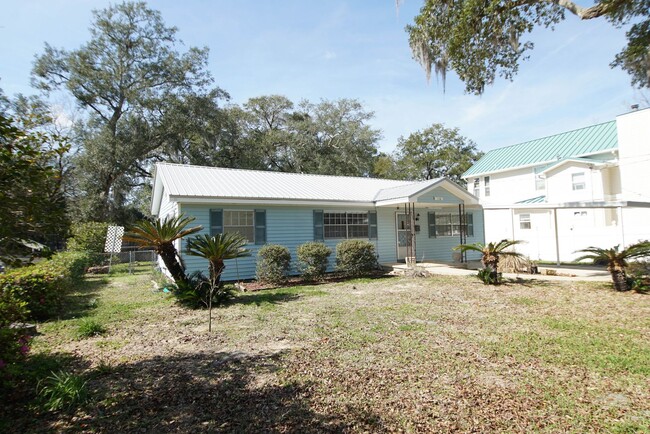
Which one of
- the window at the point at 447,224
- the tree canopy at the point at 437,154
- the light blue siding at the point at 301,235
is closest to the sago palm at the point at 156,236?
the light blue siding at the point at 301,235

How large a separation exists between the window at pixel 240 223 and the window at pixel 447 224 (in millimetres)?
8870

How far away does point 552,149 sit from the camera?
22094 millimetres

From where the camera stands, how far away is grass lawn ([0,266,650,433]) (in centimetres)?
344

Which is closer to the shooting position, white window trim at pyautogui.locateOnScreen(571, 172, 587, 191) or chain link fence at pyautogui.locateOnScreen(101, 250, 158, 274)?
white window trim at pyautogui.locateOnScreen(571, 172, 587, 191)

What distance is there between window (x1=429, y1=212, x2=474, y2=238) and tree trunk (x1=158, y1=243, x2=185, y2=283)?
12.0m

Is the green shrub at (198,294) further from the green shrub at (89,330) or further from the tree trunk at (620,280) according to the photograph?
the tree trunk at (620,280)

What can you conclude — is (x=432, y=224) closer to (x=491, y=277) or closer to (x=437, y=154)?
(x=491, y=277)

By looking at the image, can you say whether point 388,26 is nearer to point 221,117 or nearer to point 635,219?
point 635,219

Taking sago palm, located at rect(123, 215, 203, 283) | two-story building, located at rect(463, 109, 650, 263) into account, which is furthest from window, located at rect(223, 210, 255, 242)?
two-story building, located at rect(463, 109, 650, 263)

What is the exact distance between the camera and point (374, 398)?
383cm

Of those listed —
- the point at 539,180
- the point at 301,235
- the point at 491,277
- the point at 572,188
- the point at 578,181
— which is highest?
the point at 539,180

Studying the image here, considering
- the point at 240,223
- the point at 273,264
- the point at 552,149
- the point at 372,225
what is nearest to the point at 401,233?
the point at 372,225

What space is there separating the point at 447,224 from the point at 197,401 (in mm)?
15927

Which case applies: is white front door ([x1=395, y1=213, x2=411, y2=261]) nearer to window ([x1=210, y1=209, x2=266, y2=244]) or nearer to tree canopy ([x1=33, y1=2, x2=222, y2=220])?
window ([x1=210, y1=209, x2=266, y2=244])
